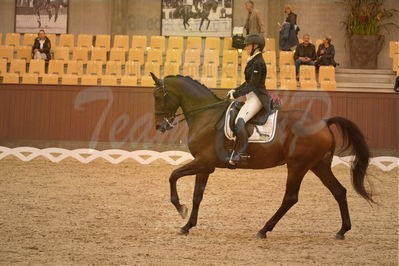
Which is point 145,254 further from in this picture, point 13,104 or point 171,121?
point 13,104

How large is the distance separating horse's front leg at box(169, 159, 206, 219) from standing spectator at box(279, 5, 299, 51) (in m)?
11.1

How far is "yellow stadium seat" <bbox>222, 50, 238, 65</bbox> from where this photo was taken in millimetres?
17391

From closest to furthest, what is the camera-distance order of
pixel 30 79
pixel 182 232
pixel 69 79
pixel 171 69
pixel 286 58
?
pixel 182 232 < pixel 69 79 < pixel 30 79 < pixel 171 69 < pixel 286 58

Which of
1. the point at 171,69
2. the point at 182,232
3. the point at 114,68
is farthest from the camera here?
the point at 114,68

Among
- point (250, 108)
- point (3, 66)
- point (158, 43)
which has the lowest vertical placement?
point (250, 108)

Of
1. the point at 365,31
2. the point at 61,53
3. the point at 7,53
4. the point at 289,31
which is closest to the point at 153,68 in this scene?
the point at 61,53

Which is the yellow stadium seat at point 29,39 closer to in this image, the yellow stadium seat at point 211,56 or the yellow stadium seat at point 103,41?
the yellow stadium seat at point 103,41

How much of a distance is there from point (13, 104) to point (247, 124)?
9.39m

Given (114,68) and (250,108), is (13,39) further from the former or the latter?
(250,108)

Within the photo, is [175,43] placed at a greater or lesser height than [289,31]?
lesser

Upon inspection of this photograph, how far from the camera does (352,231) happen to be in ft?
24.4

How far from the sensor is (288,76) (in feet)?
54.3

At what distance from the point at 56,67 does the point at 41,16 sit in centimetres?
451

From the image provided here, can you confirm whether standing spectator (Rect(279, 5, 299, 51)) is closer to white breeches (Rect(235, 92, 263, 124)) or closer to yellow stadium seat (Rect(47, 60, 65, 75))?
yellow stadium seat (Rect(47, 60, 65, 75))
